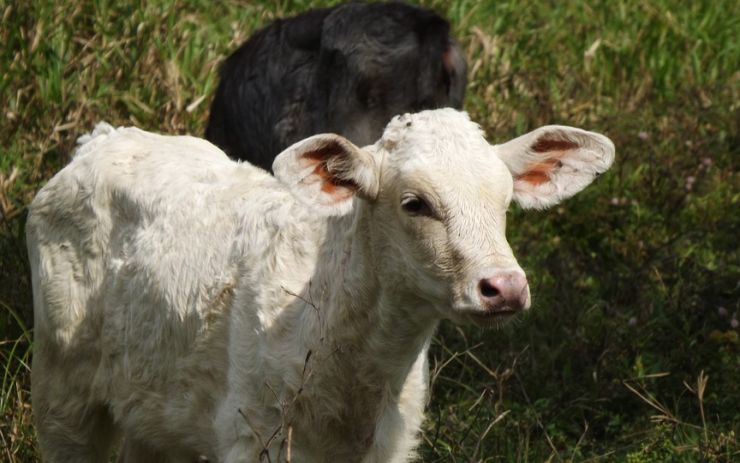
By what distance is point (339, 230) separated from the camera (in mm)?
4832

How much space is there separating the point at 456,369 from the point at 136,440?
2013 millimetres

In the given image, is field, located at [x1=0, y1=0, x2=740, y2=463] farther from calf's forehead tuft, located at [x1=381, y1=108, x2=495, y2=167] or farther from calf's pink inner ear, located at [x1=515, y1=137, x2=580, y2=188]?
calf's forehead tuft, located at [x1=381, y1=108, x2=495, y2=167]

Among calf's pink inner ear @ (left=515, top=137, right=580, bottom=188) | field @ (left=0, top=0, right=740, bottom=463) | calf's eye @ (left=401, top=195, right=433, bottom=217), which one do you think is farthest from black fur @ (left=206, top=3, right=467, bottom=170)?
calf's eye @ (left=401, top=195, right=433, bottom=217)

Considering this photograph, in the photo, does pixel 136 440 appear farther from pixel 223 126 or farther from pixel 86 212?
pixel 223 126

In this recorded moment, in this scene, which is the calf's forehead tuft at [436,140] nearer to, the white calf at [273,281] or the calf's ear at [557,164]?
the white calf at [273,281]

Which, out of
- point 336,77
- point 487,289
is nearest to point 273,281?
point 487,289

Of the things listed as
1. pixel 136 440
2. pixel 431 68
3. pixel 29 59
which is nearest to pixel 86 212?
pixel 136 440

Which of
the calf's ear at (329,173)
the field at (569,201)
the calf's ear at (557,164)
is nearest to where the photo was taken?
the calf's ear at (329,173)

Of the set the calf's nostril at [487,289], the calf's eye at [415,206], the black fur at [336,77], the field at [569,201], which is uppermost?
the calf's eye at [415,206]

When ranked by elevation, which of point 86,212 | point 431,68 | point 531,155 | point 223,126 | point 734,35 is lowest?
A: point 734,35

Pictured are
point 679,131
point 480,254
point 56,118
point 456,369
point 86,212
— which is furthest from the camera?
point 679,131

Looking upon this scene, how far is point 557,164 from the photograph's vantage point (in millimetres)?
4859

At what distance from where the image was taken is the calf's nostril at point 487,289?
4.15 metres

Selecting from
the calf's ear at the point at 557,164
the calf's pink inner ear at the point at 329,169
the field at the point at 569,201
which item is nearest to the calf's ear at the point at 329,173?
the calf's pink inner ear at the point at 329,169
